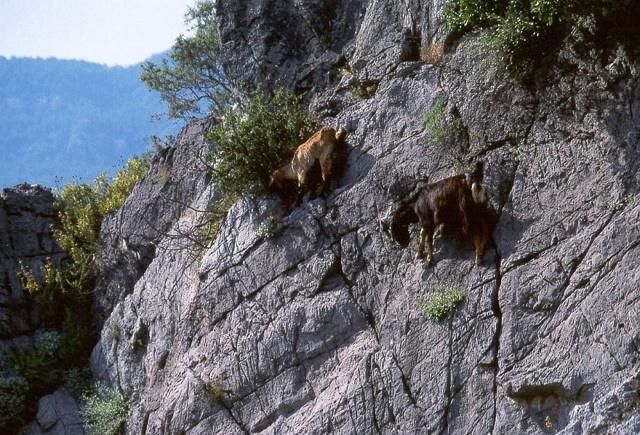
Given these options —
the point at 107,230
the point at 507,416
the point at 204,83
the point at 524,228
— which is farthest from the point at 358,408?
the point at 204,83

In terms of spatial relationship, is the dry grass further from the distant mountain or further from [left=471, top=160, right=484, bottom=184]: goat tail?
the distant mountain

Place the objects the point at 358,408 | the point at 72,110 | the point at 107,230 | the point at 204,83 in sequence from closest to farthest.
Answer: the point at 358,408, the point at 107,230, the point at 204,83, the point at 72,110

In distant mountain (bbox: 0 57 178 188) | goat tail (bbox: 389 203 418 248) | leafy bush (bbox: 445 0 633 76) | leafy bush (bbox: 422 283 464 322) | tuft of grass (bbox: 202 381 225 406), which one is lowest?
leafy bush (bbox: 422 283 464 322)

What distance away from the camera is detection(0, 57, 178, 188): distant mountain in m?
69.3

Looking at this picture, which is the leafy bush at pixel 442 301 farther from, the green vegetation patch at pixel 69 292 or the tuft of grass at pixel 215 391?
the green vegetation patch at pixel 69 292

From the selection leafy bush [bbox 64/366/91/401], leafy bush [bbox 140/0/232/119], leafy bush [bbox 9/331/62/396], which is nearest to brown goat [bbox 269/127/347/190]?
leafy bush [bbox 64/366/91/401]

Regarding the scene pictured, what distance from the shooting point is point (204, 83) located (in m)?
26.6

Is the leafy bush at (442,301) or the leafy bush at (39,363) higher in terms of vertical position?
the leafy bush at (39,363)

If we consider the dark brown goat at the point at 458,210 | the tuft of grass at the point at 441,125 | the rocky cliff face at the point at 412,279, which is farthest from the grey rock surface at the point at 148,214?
the dark brown goat at the point at 458,210

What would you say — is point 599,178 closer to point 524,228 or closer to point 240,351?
point 524,228

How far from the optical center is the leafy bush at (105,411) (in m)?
15.9

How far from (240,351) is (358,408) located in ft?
8.67

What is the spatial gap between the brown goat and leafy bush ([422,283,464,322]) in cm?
297

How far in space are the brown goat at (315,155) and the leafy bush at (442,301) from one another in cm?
297
